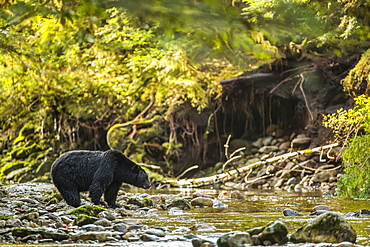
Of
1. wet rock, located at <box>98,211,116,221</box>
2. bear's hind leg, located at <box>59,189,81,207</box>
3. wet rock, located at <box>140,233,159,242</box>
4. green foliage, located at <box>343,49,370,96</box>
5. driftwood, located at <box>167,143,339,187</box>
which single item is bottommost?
driftwood, located at <box>167,143,339,187</box>

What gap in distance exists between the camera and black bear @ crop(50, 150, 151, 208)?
22.0 ft

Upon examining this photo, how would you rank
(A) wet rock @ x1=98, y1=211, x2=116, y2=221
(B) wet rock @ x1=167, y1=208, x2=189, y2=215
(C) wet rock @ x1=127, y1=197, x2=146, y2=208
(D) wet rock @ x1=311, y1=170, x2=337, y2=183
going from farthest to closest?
(D) wet rock @ x1=311, y1=170, x2=337, y2=183, (C) wet rock @ x1=127, y1=197, x2=146, y2=208, (B) wet rock @ x1=167, y1=208, x2=189, y2=215, (A) wet rock @ x1=98, y1=211, x2=116, y2=221

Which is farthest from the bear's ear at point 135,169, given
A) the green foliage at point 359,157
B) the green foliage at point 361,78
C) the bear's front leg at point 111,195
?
the green foliage at point 361,78

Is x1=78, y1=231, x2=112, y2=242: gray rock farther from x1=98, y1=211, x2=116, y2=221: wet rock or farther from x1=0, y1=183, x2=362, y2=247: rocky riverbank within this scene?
x1=98, y1=211, x2=116, y2=221: wet rock

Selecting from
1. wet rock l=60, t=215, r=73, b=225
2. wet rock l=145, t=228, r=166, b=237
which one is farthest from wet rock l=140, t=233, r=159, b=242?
wet rock l=60, t=215, r=73, b=225

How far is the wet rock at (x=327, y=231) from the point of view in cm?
379

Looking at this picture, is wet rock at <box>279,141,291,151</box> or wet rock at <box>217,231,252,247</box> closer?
wet rock at <box>217,231,252,247</box>

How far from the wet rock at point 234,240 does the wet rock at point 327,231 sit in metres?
0.37

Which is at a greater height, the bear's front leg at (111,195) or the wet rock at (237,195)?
the bear's front leg at (111,195)

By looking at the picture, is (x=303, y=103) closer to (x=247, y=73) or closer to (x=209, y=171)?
(x=247, y=73)

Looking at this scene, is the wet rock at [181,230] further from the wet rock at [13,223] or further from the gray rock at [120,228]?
the wet rock at [13,223]

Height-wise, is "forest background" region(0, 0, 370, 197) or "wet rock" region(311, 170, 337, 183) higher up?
"forest background" region(0, 0, 370, 197)

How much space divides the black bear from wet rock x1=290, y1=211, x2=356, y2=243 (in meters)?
3.52

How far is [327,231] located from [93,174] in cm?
383
